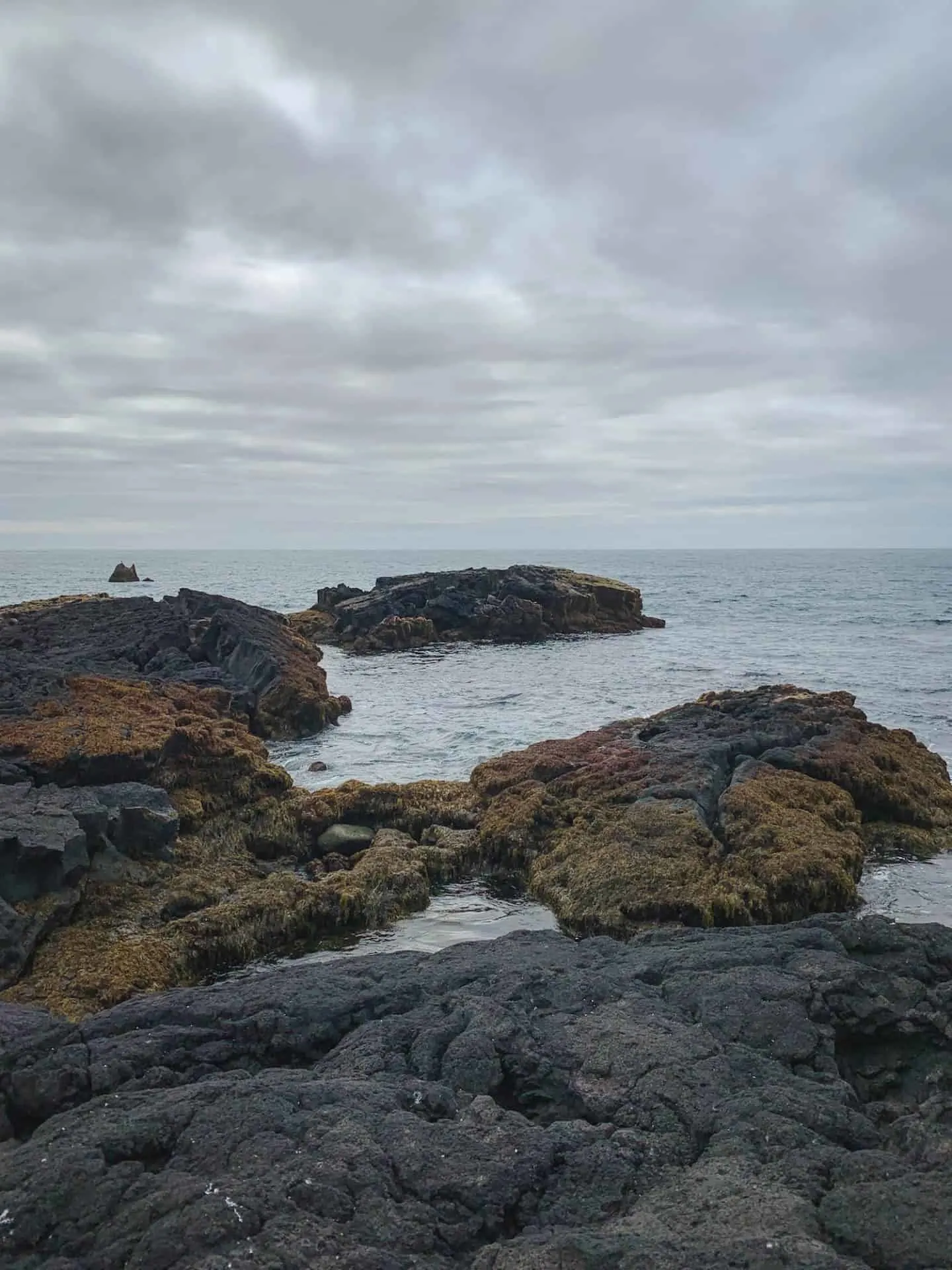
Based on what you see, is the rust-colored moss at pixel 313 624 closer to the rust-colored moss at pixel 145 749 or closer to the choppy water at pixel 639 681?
the choppy water at pixel 639 681

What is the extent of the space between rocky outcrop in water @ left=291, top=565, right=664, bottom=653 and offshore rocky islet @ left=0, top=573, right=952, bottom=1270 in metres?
35.8

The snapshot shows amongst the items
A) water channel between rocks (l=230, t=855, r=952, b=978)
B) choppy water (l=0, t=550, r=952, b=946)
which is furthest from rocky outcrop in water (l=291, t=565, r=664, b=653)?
water channel between rocks (l=230, t=855, r=952, b=978)

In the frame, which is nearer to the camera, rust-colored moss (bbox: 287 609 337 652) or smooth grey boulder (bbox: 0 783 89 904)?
smooth grey boulder (bbox: 0 783 89 904)

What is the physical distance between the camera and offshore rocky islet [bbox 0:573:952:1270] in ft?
14.8

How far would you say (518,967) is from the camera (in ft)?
24.9

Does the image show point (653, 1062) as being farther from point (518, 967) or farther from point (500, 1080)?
point (518, 967)

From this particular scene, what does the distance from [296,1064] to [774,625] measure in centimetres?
5958

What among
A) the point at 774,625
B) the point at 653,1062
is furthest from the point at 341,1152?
the point at 774,625

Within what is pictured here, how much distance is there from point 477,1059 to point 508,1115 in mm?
628

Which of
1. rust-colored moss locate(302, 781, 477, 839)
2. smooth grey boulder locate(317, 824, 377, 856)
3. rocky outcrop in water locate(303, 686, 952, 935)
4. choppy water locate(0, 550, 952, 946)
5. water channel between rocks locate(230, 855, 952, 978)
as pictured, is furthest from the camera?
choppy water locate(0, 550, 952, 946)

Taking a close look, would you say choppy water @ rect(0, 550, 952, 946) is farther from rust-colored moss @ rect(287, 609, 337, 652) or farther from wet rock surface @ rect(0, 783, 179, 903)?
rust-colored moss @ rect(287, 609, 337, 652)

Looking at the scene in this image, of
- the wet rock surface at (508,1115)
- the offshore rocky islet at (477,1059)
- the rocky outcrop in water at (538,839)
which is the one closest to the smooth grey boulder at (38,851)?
the offshore rocky islet at (477,1059)

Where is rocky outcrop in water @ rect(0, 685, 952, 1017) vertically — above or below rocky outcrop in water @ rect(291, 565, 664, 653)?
below

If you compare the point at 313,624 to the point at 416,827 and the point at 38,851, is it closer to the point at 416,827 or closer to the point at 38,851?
the point at 416,827
